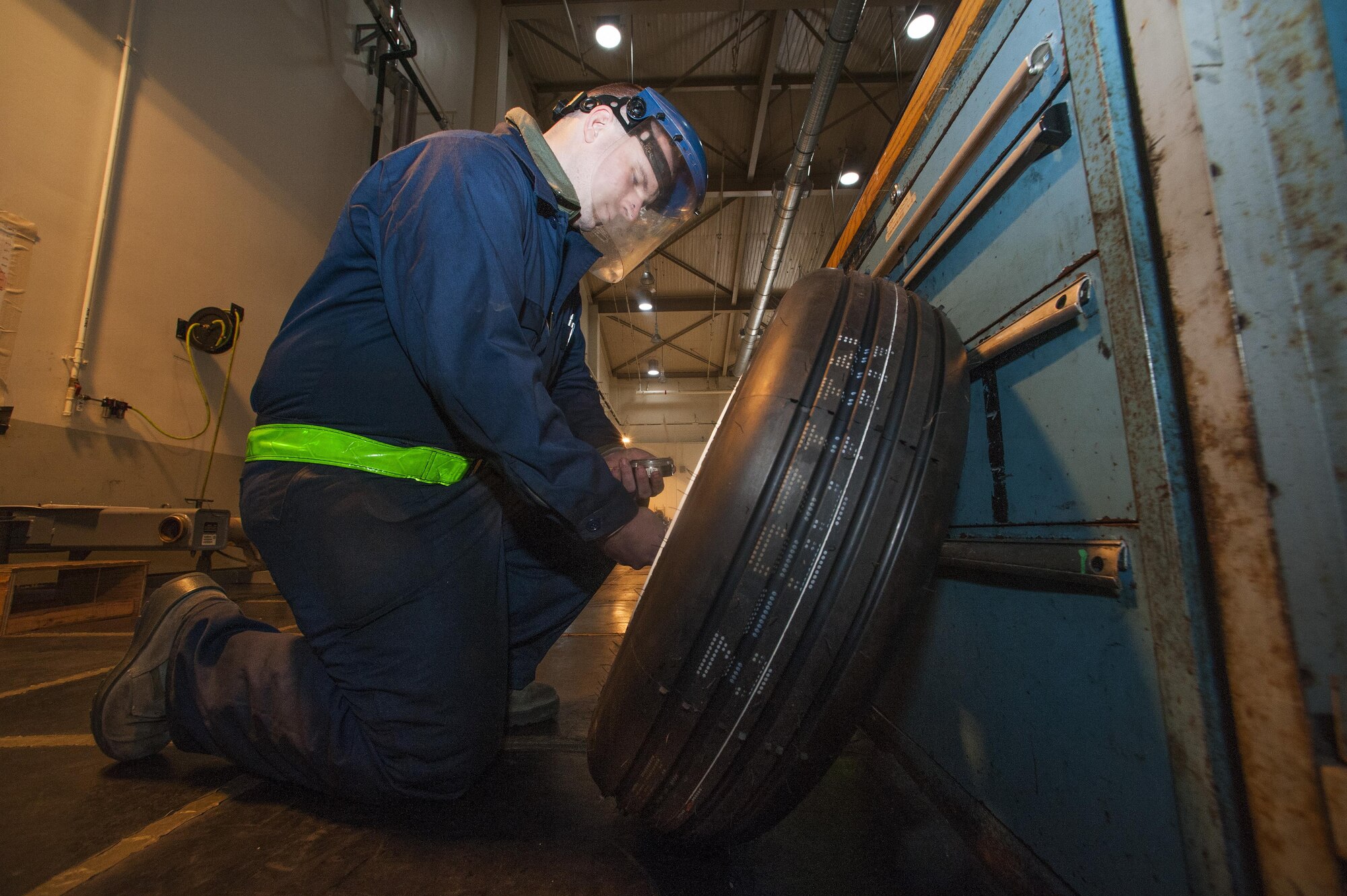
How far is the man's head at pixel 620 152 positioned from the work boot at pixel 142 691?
3.72 ft

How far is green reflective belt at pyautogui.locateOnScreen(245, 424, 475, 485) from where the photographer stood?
3.08 ft

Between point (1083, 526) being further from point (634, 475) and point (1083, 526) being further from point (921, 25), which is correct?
point (921, 25)

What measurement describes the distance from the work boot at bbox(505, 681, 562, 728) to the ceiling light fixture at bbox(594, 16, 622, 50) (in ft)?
19.0

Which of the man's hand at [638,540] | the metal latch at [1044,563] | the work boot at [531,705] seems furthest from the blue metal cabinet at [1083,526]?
the work boot at [531,705]

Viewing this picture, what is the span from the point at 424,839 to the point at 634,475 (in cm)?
67

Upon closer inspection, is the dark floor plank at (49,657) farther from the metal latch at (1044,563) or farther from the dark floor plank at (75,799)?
the metal latch at (1044,563)

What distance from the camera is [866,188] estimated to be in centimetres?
143

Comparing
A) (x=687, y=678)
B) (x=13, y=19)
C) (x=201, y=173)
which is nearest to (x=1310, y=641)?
(x=687, y=678)

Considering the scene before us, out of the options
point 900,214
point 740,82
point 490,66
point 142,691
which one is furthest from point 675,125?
point 740,82

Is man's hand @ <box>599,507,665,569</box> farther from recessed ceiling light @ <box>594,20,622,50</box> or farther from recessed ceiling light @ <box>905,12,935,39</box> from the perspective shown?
recessed ceiling light @ <box>905,12,935,39</box>

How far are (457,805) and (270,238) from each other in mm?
4261

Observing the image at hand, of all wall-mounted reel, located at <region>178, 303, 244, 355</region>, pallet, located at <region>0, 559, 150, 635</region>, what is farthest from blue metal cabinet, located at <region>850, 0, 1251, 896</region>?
wall-mounted reel, located at <region>178, 303, 244, 355</region>

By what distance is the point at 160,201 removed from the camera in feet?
9.67

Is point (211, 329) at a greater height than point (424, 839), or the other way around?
point (211, 329)
